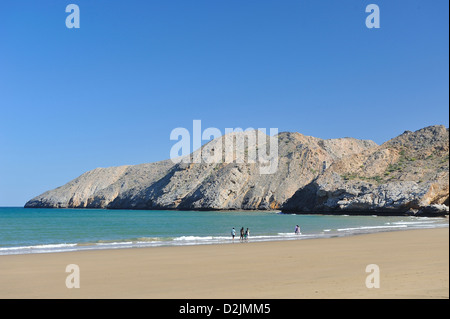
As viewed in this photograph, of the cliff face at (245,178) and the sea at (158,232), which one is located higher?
the cliff face at (245,178)

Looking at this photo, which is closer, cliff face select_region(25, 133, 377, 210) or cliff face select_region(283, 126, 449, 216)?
cliff face select_region(283, 126, 449, 216)

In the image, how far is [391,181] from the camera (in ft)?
323

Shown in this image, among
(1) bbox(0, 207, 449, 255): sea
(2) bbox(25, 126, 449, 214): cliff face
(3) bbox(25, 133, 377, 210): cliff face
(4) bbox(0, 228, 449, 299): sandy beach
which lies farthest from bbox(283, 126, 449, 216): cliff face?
(4) bbox(0, 228, 449, 299): sandy beach

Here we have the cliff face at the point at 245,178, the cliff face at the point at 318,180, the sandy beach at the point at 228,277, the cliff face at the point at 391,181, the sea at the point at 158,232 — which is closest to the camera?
the sandy beach at the point at 228,277

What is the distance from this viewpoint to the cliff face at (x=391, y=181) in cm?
8631

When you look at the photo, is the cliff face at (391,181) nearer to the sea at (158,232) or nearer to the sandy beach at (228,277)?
the sea at (158,232)

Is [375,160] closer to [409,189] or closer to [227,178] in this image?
[409,189]

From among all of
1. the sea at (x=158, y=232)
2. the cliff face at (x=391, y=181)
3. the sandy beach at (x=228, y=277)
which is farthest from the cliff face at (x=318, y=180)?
the sandy beach at (x=228, y=277)

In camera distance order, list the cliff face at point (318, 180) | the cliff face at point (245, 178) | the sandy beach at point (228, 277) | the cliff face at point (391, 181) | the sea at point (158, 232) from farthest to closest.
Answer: the cliff face at point (245, 178) → the cliff face at point (318, 180) → the cliff face at point (391, 181) → the sea at point (158, 232) → the sandy beach at point (228, 277)

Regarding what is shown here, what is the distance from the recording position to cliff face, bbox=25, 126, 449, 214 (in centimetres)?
9219

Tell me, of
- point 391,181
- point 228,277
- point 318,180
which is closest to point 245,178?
point 318,180

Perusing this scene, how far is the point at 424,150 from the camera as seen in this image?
105m

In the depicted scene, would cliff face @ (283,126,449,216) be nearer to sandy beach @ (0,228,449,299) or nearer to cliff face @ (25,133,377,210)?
cliff face @ (25,133,377,210)

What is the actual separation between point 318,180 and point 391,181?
64.1 ft
